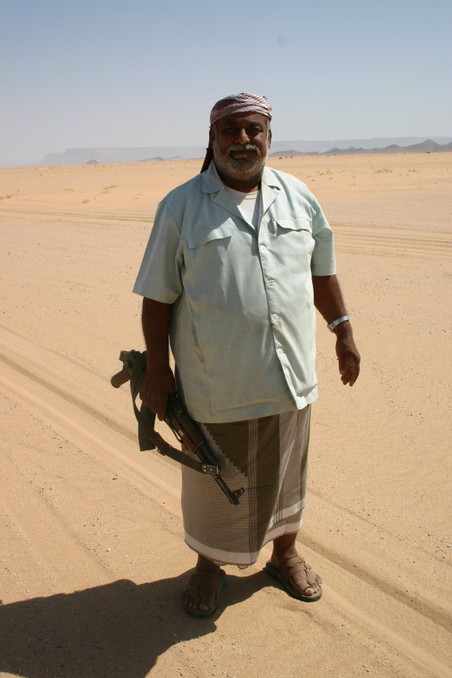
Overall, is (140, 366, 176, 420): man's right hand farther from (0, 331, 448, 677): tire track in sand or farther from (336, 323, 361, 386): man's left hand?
(0, 331, 448, 677): tire track in sand

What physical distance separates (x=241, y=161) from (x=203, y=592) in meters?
1.82

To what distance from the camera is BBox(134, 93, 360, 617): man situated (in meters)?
2.53

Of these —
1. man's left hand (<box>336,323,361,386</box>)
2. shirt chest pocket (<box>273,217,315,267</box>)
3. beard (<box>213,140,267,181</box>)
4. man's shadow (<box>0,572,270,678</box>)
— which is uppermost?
beard (<box>213,140,267,181</box>)

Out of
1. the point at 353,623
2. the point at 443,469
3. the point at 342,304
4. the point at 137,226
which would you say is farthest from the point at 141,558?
the point at 137,226

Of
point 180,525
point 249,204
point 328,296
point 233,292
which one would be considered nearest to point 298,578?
point 180,525

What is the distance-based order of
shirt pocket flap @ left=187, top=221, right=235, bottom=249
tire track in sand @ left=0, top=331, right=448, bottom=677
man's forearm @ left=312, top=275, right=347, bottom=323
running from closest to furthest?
1. shirt pocket flap @ left=187, top=221, right=235, bottom=249
2. tire track in sand @ left=0, top=331, right=448, bottom=677
3. man's forearm @ left=312, top=275, right=347, bottom=323

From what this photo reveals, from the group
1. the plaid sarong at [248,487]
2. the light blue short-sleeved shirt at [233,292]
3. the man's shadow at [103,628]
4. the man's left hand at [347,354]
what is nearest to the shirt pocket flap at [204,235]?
the light blue short-sleeved shirt at [233,292]

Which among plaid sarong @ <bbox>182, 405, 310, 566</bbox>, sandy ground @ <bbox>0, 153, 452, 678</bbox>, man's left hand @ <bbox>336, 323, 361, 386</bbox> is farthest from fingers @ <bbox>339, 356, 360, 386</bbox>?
sandy ground @ <bbox>0, 153, 452, 678</bbox>

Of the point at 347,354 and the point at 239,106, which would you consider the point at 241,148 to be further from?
the point at 347,354

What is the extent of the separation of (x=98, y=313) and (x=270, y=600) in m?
5.20

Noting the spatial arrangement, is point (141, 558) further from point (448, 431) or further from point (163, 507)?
point (448, 431)

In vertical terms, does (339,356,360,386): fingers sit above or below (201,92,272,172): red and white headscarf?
below

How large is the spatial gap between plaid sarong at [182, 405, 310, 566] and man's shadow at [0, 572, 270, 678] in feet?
1.09

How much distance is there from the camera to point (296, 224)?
8.69 feet
